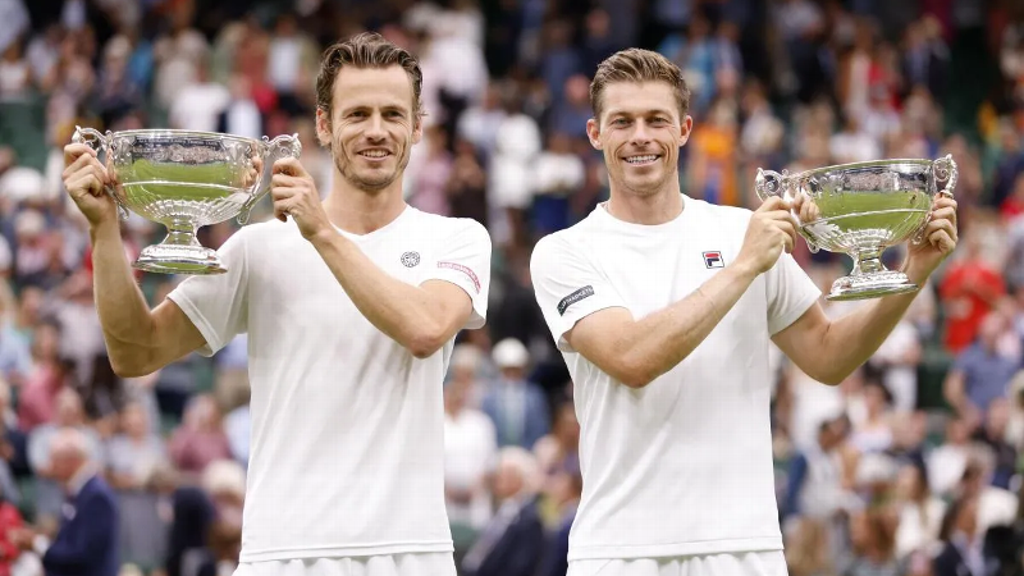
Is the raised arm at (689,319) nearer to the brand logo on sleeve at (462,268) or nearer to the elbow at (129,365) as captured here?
the brand logo on sleeve at (462,268)

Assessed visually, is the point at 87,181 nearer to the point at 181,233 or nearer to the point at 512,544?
the point at 181,233

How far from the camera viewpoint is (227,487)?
11.9m

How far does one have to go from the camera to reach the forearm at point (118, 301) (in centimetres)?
532

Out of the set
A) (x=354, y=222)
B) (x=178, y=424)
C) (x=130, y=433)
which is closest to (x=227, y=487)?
(x=130, y=433)

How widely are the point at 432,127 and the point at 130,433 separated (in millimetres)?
6617

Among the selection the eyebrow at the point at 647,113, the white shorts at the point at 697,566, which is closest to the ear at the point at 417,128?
the eyebrow at the point at 647,113

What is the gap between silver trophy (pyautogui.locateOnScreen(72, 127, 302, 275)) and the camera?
5.26m

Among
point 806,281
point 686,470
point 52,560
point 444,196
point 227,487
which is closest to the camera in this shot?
point 686,470

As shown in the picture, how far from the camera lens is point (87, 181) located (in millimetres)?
5191

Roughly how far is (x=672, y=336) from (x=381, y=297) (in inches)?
32.9

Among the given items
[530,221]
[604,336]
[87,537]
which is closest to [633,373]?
[604,336]

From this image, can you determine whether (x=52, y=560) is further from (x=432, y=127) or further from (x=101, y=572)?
(x=432, y=127)

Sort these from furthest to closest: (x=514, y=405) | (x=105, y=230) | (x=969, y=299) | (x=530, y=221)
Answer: (x=530, y=221) < (x=969, y=299) < (x=514, y=405) < (x=105, y=230)

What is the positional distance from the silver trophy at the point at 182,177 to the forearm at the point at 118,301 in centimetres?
10
